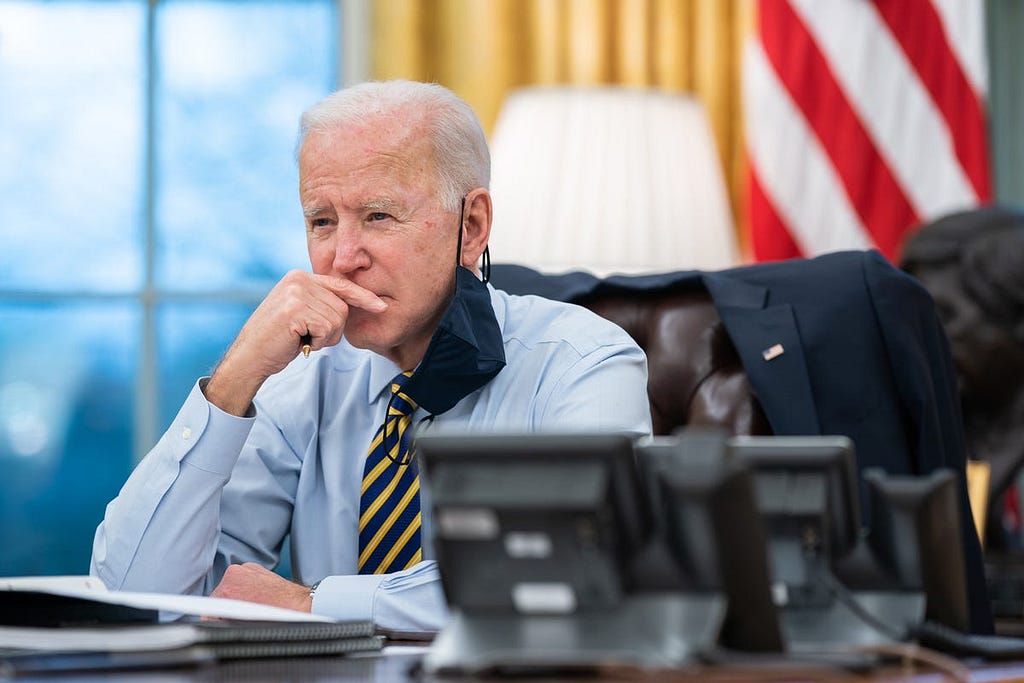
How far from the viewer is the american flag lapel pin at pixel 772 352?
6.17ft

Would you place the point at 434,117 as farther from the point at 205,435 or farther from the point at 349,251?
the point at 205,435

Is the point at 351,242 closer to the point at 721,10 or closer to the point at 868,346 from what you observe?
the point at 868,346

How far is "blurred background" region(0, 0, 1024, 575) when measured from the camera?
321 cm

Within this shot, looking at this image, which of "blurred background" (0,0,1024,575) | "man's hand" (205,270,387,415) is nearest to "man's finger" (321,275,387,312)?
"man's hand" (205,270,387,415)

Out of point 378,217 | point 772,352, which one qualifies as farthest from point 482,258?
point 772,352

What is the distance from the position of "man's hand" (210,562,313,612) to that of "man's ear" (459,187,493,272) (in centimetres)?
47

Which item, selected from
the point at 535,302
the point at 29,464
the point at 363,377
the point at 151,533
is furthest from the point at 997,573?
the point at 29,464

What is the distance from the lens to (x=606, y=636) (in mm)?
929

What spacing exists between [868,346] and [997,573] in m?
0.61

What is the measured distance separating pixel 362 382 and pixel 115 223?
1.71 m

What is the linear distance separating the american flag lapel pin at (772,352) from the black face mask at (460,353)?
375mm

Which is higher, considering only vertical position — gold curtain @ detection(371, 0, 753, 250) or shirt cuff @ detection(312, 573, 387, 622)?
gold curtain @ detection(371, 0, 753, 250)

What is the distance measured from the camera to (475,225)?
1803 mm

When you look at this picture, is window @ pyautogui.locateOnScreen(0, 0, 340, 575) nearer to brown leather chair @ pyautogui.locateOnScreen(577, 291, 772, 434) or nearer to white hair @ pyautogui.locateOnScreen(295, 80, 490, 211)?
brown leather chair @ pyautogui.locateOnScreen(577, 291, 772, 434)
